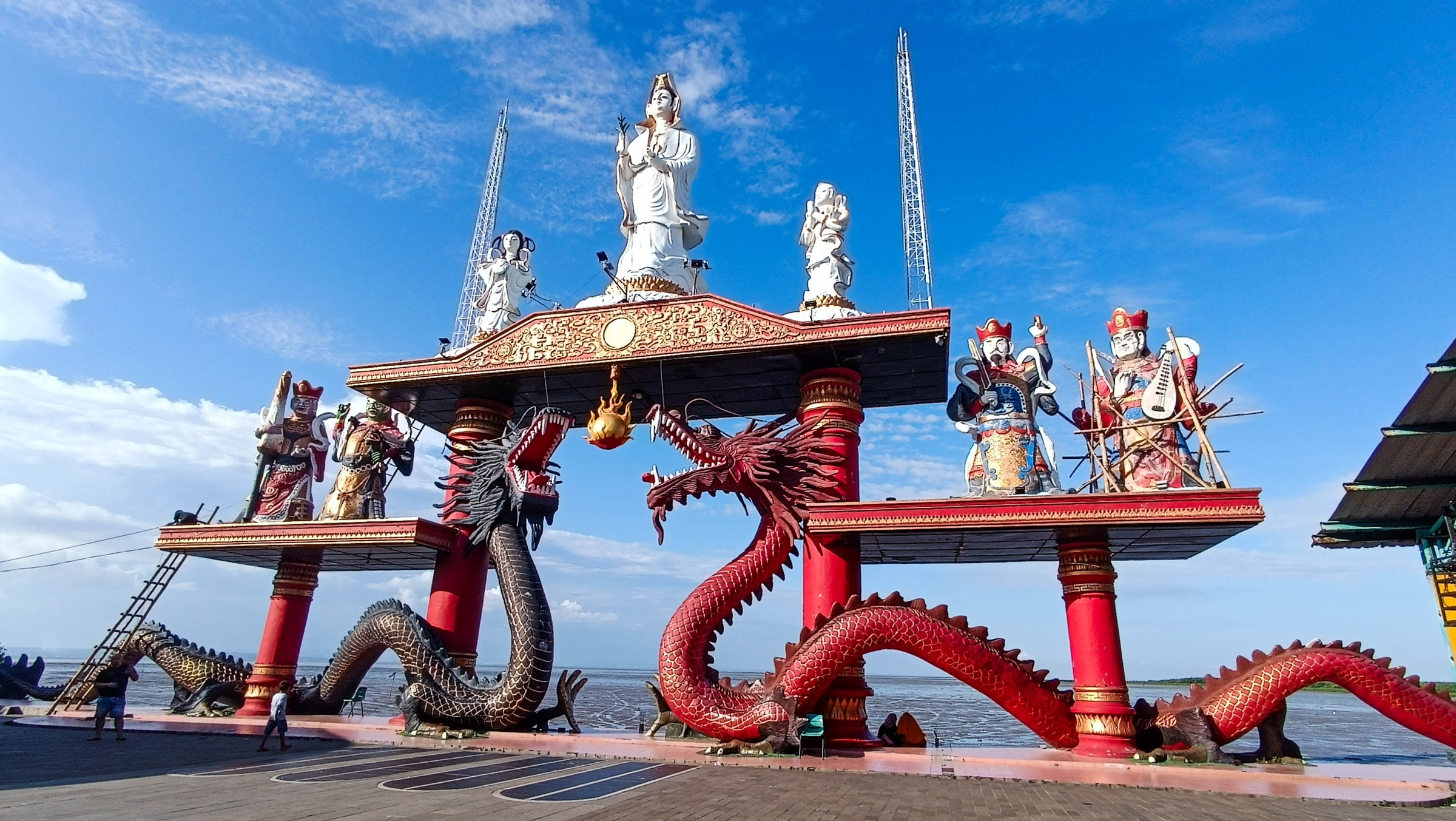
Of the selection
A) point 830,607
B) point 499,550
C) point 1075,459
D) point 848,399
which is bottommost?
point 830,607

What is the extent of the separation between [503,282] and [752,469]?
337 inches

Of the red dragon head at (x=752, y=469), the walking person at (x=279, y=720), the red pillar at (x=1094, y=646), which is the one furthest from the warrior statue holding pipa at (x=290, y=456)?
the red pillar at (x=1094, y=646)

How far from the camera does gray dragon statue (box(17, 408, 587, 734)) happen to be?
13008 millimetres

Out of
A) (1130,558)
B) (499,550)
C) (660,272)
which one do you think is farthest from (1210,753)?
(660,272)

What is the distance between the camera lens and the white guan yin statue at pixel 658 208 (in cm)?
1688

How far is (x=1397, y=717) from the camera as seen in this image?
1039 cm

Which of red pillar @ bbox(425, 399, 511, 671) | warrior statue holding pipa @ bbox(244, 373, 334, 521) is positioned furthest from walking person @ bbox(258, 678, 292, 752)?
warrior statue holding pipa @ bbox(244, 373, 334, 521)

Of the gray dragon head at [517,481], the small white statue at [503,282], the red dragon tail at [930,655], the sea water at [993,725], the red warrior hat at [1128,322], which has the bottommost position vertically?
the sea water at [993,725]

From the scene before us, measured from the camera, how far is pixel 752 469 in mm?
13312

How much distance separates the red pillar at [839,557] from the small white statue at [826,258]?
1345mm

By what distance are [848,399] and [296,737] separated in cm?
1100

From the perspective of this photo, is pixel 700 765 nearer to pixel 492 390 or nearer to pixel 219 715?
pixel 492 390

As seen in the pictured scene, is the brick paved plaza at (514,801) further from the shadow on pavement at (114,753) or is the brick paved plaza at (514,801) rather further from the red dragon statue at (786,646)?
the red dragon statue at (786,646)

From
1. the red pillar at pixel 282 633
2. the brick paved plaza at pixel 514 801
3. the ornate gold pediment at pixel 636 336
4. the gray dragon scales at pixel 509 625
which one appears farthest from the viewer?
the red pillar at pixel 282 633
